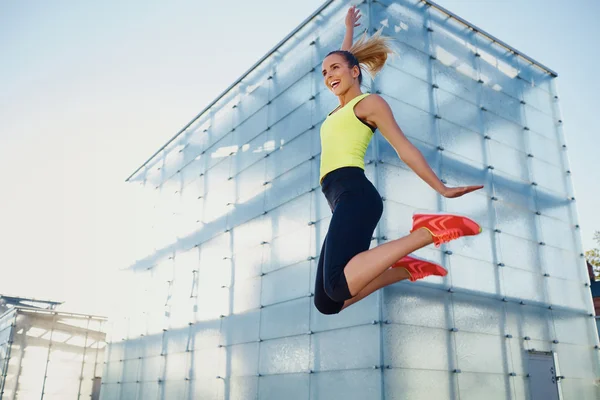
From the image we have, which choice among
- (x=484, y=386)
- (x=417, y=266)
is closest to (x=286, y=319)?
(x=484, y=386)

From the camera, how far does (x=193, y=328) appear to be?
33.5 ft

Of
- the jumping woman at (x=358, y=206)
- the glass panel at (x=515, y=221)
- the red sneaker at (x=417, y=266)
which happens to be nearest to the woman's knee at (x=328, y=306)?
the jumping woman at (x=358, y=206)

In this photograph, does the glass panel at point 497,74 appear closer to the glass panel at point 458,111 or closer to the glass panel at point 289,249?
the glass panel at point 458,111

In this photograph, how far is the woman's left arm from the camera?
2.28 metres

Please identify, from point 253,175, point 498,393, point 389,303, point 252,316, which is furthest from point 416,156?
point 253,175

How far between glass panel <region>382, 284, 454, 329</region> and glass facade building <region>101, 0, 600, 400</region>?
20mm

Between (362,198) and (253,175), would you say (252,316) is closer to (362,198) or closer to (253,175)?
(253,175)

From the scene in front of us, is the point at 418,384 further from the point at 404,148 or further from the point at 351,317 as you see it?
the point at 404,148

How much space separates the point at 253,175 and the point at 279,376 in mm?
3613

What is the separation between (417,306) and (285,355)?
2.13 meters

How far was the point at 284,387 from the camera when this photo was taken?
7.48 m

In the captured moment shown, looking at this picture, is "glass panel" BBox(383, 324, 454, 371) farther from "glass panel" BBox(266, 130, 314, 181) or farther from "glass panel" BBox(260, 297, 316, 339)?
"glass panel" BBox(266, 130, 314, 181)

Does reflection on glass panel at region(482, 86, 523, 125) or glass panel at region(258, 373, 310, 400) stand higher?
reflection on glass panel at region(482, 86, 523, 125)

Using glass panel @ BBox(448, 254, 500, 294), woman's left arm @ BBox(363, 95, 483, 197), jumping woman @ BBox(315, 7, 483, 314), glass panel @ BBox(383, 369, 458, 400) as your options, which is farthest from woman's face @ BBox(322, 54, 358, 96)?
glass panel @ BBox(448, 254, 500, 294)
